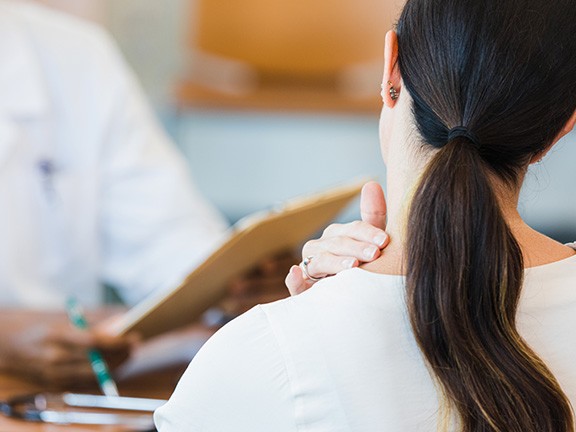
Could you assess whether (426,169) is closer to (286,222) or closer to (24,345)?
(286,222)

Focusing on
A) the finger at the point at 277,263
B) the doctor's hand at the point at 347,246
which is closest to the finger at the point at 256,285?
the finger at the point at 277,263

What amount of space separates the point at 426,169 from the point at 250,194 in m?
3.03

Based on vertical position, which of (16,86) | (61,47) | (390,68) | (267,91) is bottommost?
(390,68)

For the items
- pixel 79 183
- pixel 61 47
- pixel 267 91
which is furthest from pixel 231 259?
pixel 267 91

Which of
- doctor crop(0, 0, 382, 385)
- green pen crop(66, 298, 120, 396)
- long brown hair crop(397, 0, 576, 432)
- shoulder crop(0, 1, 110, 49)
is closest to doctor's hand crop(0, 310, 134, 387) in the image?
green pen crop(66, 298, 120, 396)

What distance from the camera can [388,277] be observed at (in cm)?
80

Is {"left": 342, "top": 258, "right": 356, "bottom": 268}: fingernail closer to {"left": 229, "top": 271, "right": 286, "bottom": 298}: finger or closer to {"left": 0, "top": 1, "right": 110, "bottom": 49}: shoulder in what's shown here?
{"left": 229, "top": 271, "right": 286, "bottom": 298}: finger

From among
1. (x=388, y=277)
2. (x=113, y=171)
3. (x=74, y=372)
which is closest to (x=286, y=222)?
(x=74, y=372)

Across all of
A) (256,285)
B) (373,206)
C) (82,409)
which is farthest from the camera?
(256,285)

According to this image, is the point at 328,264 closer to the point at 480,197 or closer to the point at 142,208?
the point at 480,197

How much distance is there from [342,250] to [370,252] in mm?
42

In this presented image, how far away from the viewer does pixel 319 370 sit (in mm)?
768

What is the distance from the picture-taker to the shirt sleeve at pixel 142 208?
1955mm

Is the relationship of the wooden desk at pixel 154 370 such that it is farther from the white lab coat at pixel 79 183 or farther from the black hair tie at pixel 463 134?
the black hair tie at pixel 463 134
